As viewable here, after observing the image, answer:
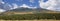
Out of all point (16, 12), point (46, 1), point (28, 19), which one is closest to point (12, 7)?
point (16, 12)

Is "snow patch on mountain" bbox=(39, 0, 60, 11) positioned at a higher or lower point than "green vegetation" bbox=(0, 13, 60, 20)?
higher

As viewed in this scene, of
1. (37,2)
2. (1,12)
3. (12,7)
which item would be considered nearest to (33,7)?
(37,2)

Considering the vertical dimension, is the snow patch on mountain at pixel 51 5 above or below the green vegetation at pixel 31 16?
above

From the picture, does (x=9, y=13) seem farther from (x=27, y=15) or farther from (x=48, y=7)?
(x=48, y=7)

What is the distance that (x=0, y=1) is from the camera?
4.17 feet

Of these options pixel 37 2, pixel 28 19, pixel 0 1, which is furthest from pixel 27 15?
pixel 0 1

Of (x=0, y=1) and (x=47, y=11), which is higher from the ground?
(x=0, y=1)

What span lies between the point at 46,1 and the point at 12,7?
31cm

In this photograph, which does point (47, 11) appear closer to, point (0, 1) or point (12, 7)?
point (12, 7)

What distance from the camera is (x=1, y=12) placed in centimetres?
126

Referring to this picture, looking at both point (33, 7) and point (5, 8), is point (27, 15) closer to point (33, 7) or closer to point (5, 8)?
→ point (33, 7)

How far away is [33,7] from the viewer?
1.26 meters

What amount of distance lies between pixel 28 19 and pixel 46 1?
8.9 inches

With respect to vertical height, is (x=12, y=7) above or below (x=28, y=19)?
above
